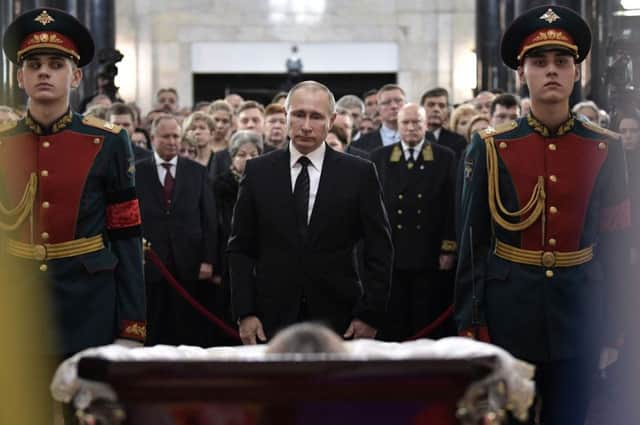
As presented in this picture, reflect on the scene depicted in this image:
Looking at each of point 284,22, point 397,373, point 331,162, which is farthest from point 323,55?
point 397,373

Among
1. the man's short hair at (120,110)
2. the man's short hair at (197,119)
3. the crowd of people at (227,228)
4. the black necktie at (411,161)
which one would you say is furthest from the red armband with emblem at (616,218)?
the man's short hair at (197,119)

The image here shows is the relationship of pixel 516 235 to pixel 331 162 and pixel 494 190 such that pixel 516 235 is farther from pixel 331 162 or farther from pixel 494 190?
pixel 331 162

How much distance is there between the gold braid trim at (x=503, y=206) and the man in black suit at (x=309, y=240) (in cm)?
66

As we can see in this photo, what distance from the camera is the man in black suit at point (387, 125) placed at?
38.4ft

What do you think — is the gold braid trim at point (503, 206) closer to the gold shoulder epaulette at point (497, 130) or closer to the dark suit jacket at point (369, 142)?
the gold shoulder epaulette at point (497, 130)

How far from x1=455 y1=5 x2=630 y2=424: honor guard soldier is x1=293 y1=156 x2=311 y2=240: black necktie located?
78cm

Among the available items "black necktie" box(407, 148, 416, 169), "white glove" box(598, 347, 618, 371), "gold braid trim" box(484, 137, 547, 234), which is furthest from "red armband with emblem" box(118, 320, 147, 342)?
"black necktie" box(407, 148, 416, 169)

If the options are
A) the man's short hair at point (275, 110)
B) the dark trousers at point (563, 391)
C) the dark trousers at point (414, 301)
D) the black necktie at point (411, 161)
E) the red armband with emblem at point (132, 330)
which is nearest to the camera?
the dark trousers at point (563, 391)

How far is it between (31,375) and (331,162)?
162 cm

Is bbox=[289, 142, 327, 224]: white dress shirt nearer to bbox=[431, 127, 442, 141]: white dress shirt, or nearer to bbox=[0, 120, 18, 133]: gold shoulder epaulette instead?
bbox=[0, 120, 18, 133]: gold shoulder epaulette

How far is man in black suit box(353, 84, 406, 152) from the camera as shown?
461 inches

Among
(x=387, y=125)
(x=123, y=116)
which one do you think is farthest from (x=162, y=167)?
(x=387, y=125)

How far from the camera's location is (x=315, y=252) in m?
6.42

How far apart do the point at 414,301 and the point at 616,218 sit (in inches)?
166
